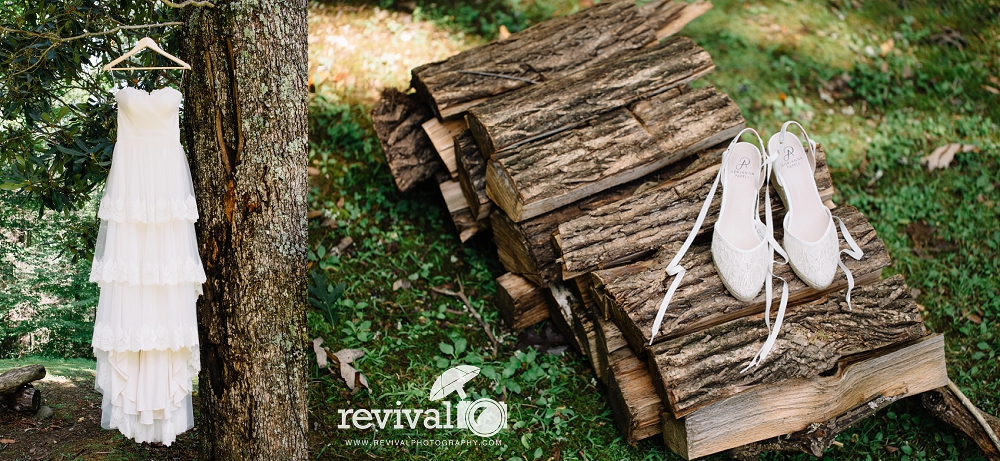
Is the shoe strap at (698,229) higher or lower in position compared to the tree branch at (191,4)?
lower

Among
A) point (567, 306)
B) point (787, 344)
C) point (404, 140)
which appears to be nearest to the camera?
point (787, 344)

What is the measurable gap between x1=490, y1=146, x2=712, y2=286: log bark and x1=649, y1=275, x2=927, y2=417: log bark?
28.4 inches

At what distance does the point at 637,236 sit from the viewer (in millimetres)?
3281

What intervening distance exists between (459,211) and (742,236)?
150 centimetres

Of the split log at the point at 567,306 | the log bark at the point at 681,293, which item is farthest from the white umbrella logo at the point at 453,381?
the log bark at the point at 681,293

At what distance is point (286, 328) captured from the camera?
2.71 m

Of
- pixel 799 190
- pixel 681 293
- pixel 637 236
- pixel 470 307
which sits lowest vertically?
pixel 470 307

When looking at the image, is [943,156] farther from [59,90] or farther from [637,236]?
[59,90]

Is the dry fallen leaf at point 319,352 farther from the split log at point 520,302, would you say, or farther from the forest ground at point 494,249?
the split log at point 520,302

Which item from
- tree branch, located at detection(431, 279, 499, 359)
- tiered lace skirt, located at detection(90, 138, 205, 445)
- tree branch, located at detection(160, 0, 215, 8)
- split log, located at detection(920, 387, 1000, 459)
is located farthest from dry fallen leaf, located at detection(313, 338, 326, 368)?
split log, located at detection(920, 387, 1000, 459)

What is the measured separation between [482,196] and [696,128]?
1139mm

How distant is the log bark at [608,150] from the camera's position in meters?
3.32

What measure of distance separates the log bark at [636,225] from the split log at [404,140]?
1.07 meters

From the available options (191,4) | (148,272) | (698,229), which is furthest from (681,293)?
(191,4)
